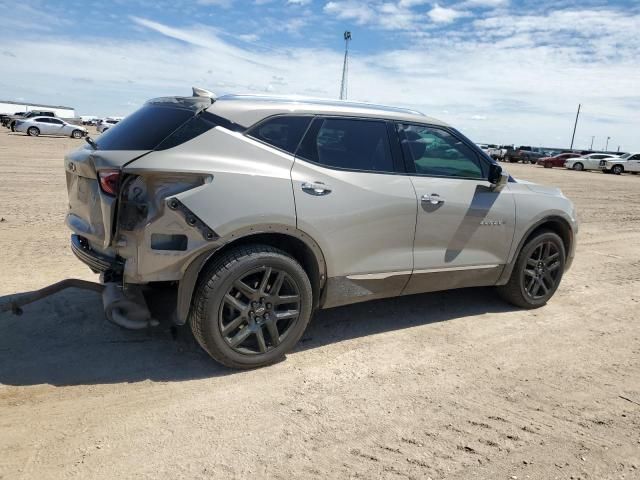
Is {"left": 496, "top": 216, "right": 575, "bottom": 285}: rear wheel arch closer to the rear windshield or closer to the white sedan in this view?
the rear windshield

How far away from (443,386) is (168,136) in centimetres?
259

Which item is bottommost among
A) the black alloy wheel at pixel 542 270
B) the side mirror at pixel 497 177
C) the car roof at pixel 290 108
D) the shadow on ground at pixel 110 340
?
the shadow on ground at pixel 110 340

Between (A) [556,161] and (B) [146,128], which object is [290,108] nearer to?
(B) [146,128]

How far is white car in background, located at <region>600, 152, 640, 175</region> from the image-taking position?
128 feet

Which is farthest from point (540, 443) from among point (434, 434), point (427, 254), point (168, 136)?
point (168, 136)

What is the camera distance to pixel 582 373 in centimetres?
395

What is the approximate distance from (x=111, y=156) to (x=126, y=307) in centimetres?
110

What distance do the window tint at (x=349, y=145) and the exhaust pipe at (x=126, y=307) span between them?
1592mm

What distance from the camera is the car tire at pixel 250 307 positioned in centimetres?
343

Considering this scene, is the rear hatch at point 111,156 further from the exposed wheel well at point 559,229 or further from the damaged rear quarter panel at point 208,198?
the exposed wheel well at point 559,229

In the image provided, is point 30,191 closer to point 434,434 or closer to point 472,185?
point 472,185

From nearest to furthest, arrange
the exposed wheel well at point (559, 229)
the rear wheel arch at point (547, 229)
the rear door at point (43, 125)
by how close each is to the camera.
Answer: the rear wheel arch at point (547, 229), the exposed wheel well at point (559, 229), the rear door at point (43, 125)

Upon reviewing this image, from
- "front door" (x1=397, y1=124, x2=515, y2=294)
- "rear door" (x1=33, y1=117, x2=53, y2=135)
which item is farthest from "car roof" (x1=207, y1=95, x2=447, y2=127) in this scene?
"rear door" (x1=33, y1=117, x2=53, y2=135)

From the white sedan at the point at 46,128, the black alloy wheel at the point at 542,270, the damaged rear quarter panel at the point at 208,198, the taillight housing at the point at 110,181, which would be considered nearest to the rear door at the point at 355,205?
the damaged rear quarter panel at the point at 208,198
